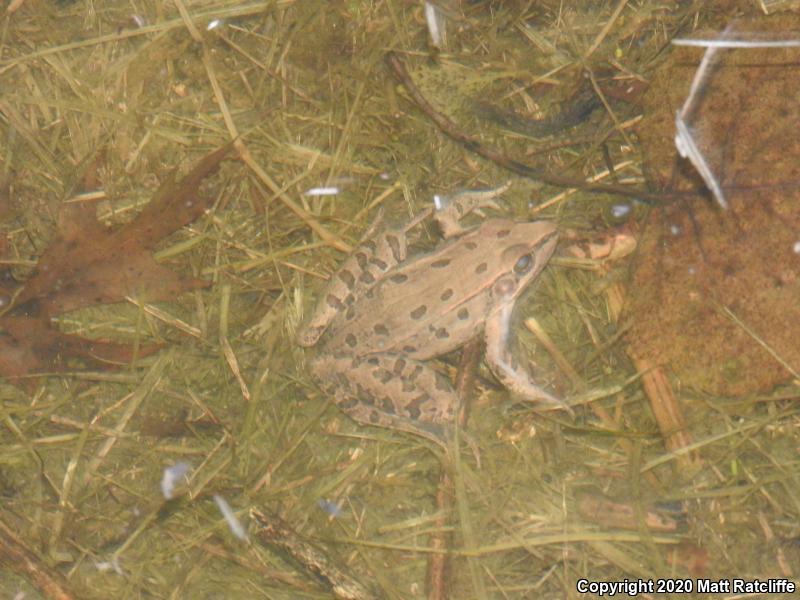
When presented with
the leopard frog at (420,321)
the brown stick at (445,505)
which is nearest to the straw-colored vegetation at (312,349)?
the brown stick at (445,505)

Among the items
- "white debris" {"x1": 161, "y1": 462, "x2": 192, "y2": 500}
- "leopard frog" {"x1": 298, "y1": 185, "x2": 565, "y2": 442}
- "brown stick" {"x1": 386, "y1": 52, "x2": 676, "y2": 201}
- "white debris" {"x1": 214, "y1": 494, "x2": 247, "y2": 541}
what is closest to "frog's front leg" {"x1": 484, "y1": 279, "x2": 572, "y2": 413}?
"leopard frog" {"x1": 298, "y1": 185, "x2": 565, "y2": 442}

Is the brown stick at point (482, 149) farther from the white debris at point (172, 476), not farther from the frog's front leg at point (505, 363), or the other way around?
the white debris at point (172, 476)

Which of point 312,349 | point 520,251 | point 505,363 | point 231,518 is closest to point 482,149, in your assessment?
point 520,251

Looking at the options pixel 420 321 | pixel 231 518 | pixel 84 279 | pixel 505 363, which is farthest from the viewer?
pixel 84 279

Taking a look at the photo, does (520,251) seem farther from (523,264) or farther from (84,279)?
(84,279)

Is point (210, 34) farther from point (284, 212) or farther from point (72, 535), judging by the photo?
point (72, 535)

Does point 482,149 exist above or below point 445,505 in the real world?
above
